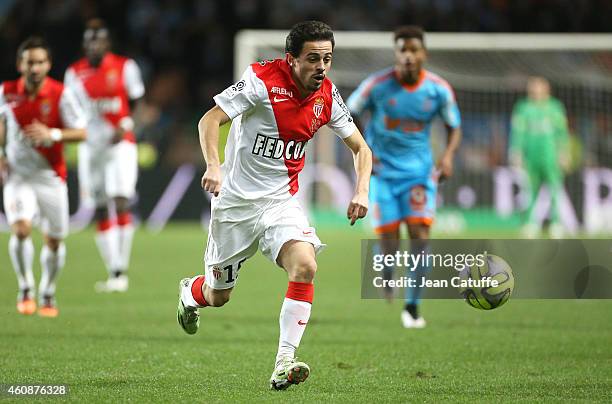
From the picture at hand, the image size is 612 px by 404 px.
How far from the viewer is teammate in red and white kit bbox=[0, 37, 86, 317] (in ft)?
32.8

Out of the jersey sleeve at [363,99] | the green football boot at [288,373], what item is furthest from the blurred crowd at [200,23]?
the green football boot at [288,373]

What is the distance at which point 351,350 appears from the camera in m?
8.30

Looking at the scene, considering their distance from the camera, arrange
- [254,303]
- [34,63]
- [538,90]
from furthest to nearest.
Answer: [538,90] → [254,303] → [34,63]

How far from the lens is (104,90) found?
42.7ft

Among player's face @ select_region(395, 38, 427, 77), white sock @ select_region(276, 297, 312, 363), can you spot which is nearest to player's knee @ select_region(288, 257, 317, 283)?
white sock @ select_region(276, 297, 312, 363)

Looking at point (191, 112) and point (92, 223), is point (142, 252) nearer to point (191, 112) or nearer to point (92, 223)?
point (92, 223)

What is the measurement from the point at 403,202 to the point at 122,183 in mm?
4126

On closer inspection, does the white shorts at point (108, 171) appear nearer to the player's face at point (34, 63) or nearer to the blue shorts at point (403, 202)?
the player's face at point (34, 63)

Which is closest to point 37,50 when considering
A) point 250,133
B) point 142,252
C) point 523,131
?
point 250,133

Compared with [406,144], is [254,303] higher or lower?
lower

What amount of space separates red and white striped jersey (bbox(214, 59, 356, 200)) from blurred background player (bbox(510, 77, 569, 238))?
12.6 metres

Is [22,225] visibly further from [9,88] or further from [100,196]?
[100,196]

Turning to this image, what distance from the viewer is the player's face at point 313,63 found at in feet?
21.4

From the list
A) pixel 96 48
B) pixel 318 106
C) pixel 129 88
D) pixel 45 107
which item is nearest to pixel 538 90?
pixel 129 88
